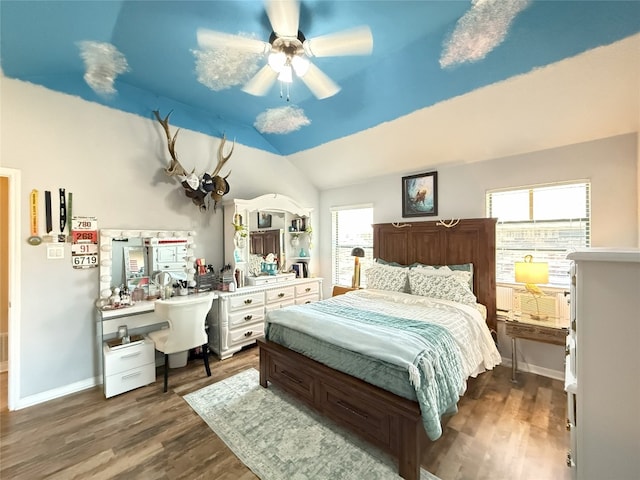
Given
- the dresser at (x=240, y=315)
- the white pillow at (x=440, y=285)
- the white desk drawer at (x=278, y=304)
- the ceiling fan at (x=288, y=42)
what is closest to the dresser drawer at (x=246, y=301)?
the dresser at (x=240, y=315)

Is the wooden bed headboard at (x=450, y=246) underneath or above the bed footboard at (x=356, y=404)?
above

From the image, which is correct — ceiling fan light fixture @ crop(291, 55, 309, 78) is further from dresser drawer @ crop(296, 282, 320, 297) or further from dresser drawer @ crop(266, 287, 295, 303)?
dresser drawer @ crop(296, 282, 320, 297)

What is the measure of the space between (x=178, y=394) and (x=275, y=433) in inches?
46.1

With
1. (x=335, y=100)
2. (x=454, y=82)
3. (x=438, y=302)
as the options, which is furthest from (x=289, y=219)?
(x=454, y=82)

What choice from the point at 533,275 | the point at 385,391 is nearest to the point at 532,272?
the point at 533,275

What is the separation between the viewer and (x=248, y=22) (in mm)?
1961

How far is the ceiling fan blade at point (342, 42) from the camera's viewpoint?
1758mm

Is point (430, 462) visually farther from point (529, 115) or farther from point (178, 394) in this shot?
point (529, 115)

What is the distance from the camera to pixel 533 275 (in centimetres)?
267

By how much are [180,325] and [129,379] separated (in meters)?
0.71

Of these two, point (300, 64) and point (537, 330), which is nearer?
point (300, 64)

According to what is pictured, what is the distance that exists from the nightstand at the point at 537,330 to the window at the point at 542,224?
526 millimetres

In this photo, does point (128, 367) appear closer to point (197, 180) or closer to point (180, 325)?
point (180, 325)

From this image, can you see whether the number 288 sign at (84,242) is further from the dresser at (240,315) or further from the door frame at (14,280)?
the dresser at (240,315)
